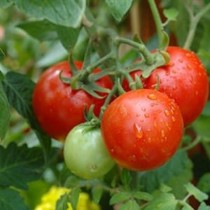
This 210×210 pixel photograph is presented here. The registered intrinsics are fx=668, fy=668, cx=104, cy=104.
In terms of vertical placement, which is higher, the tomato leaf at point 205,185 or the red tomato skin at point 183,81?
the red tomato skin at point 183,81

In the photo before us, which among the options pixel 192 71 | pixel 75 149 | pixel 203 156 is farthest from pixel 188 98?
pixel 203 156

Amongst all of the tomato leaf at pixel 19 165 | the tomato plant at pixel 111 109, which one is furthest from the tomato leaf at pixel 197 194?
the tomato leaf at pixel 19 165

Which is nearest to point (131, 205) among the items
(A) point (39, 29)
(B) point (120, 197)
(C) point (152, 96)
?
(B) point (120, 197)

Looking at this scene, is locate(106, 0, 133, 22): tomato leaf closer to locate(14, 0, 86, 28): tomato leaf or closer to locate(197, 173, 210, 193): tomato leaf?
locate(14, 0, 86, 28): tomato leaf

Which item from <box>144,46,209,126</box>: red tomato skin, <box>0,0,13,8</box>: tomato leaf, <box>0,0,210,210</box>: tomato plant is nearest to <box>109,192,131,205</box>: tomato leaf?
<box>0,0,210,210</box>: tomato plant

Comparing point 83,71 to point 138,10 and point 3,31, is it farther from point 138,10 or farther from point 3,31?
point 3,31

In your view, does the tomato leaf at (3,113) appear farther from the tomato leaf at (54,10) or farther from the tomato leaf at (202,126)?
the tomato leaf at (202,126)

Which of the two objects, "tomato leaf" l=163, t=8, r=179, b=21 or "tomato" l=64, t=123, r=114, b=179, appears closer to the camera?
"tomato" l=64, t=123, r=114, b=179
